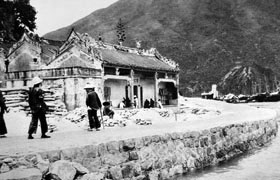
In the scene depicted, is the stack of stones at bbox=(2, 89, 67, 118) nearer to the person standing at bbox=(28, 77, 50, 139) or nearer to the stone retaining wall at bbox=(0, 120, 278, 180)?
the person standing at bbox=(28, 77, 50, 139)

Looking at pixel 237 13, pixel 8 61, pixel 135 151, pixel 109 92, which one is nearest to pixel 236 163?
pixel 135 151

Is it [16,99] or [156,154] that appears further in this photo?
[16,99]

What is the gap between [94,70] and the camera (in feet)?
80.6

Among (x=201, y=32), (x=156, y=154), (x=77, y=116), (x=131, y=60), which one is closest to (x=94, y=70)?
(x=77, y=116)

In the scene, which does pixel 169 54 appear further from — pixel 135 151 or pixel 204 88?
pixel 135 151

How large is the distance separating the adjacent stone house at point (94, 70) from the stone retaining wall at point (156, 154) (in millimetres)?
10577

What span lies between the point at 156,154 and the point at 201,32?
10558cm

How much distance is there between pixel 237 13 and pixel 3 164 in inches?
4836

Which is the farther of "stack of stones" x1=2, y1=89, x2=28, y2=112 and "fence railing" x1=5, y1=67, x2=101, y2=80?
"fence railing" x1=5, y1=67, x2=101, y2=80

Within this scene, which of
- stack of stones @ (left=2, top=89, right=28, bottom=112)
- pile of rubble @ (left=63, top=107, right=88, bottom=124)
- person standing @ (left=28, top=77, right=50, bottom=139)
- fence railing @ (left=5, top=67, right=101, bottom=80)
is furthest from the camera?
fence railing @ (left=5, top=67, right=101, bottom=80)

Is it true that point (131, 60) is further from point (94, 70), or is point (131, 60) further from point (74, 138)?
point (74, 138)

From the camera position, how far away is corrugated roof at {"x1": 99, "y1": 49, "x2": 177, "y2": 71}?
28136 millimetres

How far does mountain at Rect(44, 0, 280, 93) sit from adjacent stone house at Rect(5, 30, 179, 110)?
41.9 metres

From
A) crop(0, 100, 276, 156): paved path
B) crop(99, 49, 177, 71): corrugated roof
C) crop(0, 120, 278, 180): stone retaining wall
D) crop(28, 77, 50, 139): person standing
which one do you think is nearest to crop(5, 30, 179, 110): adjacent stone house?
crop(99, 49, 177, 71): corrugated roof
